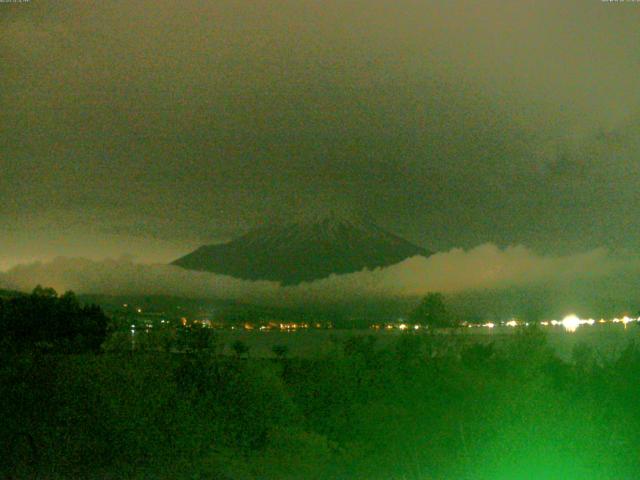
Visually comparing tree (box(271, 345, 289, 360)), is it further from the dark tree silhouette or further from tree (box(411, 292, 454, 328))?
the dark tree silhouette

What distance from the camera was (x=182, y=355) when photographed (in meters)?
14.3

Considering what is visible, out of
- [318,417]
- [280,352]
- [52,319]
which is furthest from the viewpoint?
[52,319]

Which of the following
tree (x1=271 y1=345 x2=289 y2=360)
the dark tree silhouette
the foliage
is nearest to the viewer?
the foliage

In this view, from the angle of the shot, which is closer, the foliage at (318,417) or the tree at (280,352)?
the foliage at (318,417)

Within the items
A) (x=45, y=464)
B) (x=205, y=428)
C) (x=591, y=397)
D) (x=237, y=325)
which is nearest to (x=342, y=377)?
(x=205, y=428)

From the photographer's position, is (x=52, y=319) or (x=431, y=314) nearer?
(x=431, y=314)

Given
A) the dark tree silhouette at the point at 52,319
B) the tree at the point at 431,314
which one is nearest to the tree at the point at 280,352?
the tree at the point at 431,314

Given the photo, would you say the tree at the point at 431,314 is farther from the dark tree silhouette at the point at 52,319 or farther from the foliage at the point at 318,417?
the dark tree silhouette at the point at 52,319

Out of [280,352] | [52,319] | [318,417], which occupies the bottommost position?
[318,417]

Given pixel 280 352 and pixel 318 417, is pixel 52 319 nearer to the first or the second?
pixel 280 352

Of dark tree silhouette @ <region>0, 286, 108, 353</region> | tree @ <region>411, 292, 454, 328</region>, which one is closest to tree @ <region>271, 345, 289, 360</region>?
tree @ <region>411, 292, 454, 328</region>

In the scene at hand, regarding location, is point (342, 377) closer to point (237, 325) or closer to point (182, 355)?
point (182, 355)

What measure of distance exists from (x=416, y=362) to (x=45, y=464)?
6660 millimetres

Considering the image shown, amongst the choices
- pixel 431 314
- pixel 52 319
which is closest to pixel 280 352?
pixel 431 314
